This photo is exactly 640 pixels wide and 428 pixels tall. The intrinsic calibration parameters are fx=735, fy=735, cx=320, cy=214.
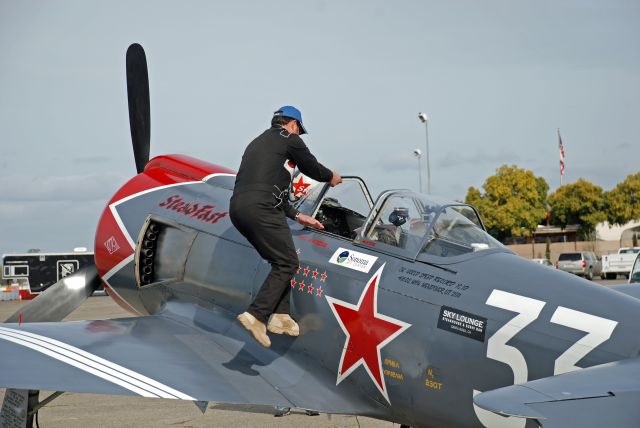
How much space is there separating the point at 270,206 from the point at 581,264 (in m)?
36.5

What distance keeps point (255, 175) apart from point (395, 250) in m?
1.17

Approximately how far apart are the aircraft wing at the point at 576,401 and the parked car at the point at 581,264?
3647 centimetres

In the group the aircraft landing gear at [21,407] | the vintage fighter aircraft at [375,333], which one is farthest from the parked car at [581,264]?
the aircraft landing gear at [21,407]

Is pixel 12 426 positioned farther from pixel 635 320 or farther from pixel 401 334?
pixel 635 320

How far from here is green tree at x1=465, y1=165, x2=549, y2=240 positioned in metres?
71.3

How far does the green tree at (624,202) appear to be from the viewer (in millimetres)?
72938

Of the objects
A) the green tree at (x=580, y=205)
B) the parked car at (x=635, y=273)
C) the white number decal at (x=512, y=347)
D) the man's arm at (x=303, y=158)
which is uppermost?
the man's arm at (x=303, y=158)

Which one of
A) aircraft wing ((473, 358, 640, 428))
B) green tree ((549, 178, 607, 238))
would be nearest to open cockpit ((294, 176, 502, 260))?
aircraft wing ((473, 358, 640, 428))

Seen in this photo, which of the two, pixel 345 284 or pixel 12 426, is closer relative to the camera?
pixel 345 284

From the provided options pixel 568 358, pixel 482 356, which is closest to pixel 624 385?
pixel 568 358

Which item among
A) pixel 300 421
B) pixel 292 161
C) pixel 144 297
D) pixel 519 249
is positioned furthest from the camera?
pixel 519 249

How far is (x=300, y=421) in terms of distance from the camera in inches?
299

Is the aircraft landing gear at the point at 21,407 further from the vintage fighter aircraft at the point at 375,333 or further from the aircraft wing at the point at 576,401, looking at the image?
the aircraft wing at the point at 576,401

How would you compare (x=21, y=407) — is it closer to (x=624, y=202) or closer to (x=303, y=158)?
(x=303, y=158)
